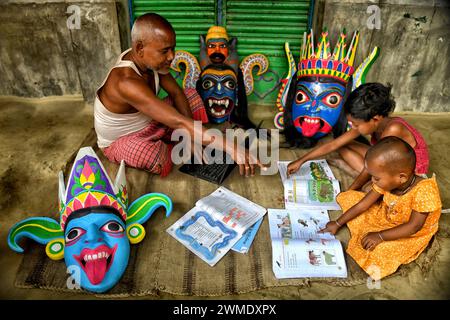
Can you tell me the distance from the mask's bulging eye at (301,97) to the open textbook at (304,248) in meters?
1.19

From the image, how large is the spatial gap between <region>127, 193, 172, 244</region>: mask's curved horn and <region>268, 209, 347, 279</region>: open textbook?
0.76 meters

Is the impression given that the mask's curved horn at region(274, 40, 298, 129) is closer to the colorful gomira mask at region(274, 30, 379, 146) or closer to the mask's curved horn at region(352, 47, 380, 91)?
the colorful gomira mask at region(274, 30, 379, 146)

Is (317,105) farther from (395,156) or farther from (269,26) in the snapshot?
(395,156)

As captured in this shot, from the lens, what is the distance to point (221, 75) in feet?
10.6

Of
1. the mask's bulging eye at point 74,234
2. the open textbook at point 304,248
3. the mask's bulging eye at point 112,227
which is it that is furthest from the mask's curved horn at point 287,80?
the mask's bulging eye at point 74,234

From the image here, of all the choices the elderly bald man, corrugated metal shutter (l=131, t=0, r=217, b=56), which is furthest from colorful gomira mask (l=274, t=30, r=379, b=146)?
corrugated metal shutter (l=131, t=0, r=217, b=56)

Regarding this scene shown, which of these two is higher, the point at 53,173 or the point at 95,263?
the point at 95,263

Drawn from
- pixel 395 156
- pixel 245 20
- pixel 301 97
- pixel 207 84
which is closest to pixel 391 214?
pixel 395 156

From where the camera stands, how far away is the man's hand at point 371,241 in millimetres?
1909

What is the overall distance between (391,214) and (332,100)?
129 centimetres

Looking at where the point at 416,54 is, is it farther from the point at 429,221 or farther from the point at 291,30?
the point at 429,221

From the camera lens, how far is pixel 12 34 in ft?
11.3
